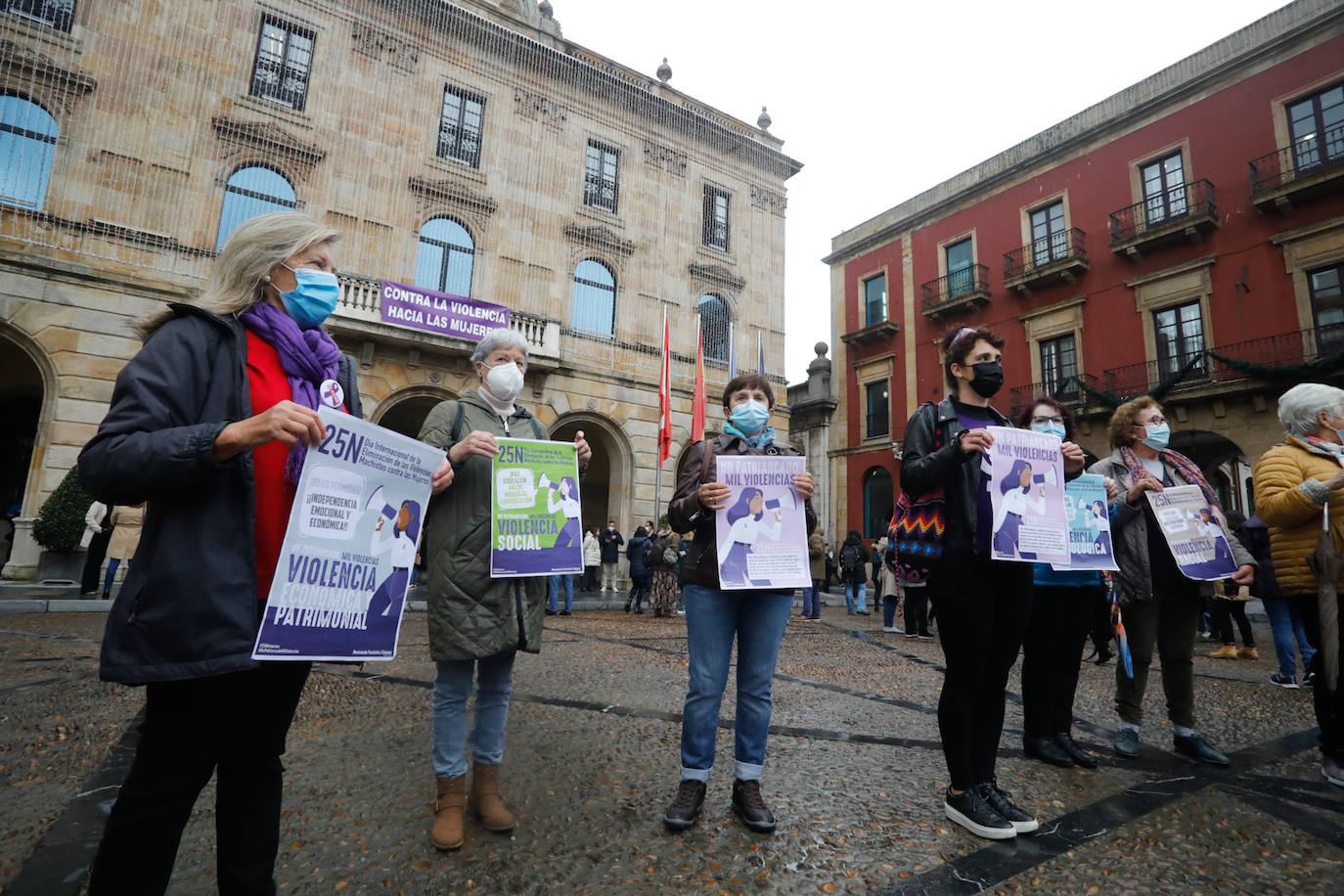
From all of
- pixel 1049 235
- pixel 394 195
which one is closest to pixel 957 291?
pixel 1049 235

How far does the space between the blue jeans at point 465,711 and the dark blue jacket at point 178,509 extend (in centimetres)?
91

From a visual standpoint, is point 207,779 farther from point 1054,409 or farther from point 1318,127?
point 1318,127

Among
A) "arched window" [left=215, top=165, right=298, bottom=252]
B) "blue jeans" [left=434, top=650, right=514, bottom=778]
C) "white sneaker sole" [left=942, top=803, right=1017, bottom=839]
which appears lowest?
"white sneaker sole" [left=942, top=803, right=1017, bottom=839]

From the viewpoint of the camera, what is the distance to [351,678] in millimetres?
4426

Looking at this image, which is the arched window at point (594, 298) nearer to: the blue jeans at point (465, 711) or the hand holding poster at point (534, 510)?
the hand holding poster at point (534, 510)

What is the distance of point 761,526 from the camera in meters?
2.59

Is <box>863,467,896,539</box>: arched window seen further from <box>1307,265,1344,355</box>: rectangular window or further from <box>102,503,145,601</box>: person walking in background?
<box>102,503,145,601</box>: person walking in background

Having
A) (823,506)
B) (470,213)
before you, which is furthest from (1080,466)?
(823,506)

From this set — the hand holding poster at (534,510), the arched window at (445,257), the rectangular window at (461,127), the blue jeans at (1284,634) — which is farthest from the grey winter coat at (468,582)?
the rectangular window at (461,127)

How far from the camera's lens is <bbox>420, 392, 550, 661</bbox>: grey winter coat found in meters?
2.29

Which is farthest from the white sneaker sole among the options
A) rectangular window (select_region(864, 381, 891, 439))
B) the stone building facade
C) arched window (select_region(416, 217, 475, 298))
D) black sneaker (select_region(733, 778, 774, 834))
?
A: rectangular window (select_region(864, 381, 891, 439))

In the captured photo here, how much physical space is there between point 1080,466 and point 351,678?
15.4 feet

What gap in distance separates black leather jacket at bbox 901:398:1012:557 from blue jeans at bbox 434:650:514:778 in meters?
1.74

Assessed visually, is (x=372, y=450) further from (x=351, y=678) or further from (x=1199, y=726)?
(x=1199, y=726)
